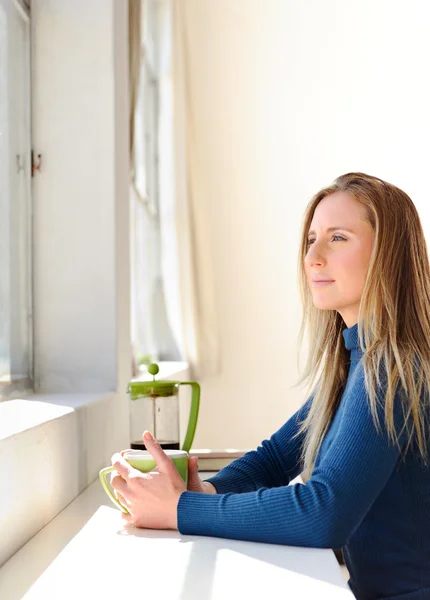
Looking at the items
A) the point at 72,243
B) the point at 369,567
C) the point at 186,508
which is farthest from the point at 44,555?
the point at 72,243

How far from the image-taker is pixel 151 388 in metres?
1.66

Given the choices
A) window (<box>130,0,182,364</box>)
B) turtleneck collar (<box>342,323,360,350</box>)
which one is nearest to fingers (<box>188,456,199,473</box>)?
turtleneck collar (<box>342,323,360,350</box>)

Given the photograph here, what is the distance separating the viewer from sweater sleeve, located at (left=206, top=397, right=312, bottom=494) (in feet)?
4.69

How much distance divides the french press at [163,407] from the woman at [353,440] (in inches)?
8.5

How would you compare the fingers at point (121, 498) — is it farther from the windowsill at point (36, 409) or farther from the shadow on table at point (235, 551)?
the windowsill at point (36, 409)

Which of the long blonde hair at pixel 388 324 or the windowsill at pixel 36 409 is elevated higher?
the long blonde hair at pixel 388 324

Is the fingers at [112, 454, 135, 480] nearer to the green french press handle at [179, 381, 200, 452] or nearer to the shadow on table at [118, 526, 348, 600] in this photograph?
the shadow on table at [118, 526, 348, 600]

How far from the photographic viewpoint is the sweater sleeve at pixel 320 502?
1018mm

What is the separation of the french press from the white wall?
10.5 feet

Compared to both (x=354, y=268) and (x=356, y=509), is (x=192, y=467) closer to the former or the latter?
(x=356, y=509)

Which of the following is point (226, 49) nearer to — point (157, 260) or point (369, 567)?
point (157, 260)

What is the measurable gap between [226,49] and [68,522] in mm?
4277

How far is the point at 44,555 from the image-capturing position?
103cm

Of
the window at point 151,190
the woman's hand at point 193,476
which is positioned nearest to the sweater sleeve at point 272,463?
the woman's hand at point 193,476
